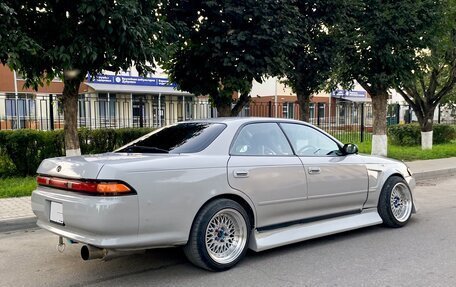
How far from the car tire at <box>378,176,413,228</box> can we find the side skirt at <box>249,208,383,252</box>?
15 centimetres

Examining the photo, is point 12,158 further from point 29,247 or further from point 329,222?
point 329,222

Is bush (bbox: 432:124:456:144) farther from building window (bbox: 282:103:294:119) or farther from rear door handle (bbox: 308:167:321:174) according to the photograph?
rear door handle (bbox: 308:167:321:174)

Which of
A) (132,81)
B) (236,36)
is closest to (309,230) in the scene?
(236,36)

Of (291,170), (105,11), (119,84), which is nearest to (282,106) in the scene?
(105,11)

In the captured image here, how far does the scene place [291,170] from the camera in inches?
207

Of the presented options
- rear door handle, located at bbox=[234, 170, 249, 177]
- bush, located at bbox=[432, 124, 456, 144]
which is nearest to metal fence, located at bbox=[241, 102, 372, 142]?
bush, located at bbox=[432, 124, 456, 144]

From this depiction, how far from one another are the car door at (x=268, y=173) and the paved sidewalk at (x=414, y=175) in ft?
12.2

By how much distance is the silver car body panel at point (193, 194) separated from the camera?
4059mm

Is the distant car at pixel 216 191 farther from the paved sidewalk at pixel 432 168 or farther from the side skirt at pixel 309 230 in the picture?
the paved sidewalk at pixel 432 168

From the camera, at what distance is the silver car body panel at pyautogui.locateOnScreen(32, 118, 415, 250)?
13.3ft

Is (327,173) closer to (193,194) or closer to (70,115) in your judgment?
(193,194)

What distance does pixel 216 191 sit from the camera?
15.1 ft

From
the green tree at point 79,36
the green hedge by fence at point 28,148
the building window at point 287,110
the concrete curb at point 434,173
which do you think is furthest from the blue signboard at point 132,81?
the green tree at point 79,36

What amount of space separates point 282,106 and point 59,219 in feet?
43.8
